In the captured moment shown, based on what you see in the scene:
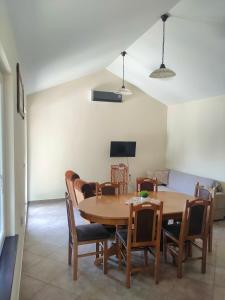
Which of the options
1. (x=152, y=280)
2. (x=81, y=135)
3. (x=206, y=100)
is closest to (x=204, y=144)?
(x=206, y=100)

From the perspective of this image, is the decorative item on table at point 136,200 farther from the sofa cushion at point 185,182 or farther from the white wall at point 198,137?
the white wall at point 198,137

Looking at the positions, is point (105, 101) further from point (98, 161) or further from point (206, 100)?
point (206, 100)

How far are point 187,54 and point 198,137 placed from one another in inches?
85.9

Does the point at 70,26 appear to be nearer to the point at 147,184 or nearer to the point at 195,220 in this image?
the point at 195,220

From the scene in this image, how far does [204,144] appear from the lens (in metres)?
5.51

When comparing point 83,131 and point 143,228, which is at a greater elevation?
point 83,131

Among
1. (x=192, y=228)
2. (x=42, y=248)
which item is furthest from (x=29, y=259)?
(x=192, y=228)

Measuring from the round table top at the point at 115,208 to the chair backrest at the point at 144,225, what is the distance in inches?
5.4

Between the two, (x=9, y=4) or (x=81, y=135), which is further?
(x=81, y=135)

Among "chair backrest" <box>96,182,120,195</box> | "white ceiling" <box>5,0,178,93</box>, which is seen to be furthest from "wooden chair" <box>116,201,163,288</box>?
Answer: "white ceiling" <box>5,0,178,93</box>

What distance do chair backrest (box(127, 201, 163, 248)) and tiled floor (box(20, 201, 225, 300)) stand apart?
47 centimetres

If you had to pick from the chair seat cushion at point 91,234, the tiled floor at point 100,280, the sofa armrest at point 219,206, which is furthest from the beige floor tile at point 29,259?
the sofa armrest at point 219,206

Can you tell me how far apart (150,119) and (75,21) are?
15.4 ft

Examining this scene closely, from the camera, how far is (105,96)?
620 centimetres
